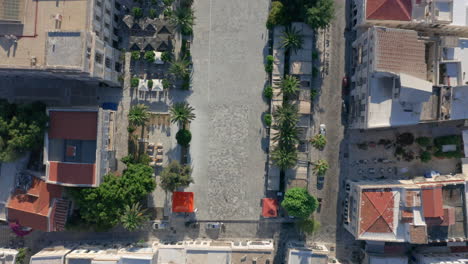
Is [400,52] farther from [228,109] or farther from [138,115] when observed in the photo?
[138,115]

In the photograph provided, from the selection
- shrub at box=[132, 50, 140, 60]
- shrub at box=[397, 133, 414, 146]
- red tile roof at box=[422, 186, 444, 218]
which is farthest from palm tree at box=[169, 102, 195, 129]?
red tile roof at box=[422, 186, 444, 218]

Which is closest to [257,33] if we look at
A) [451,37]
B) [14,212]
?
[451,37]

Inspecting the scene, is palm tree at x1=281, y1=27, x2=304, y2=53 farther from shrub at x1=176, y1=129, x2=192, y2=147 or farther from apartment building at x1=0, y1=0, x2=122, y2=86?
apartment building at x1=0, y1=0, x2=122, y2=86

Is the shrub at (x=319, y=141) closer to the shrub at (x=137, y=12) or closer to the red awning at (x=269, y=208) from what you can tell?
the red awning at (x=269, y=208)

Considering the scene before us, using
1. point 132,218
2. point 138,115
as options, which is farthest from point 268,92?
point 132,218

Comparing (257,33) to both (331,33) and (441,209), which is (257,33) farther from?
(441,209)
